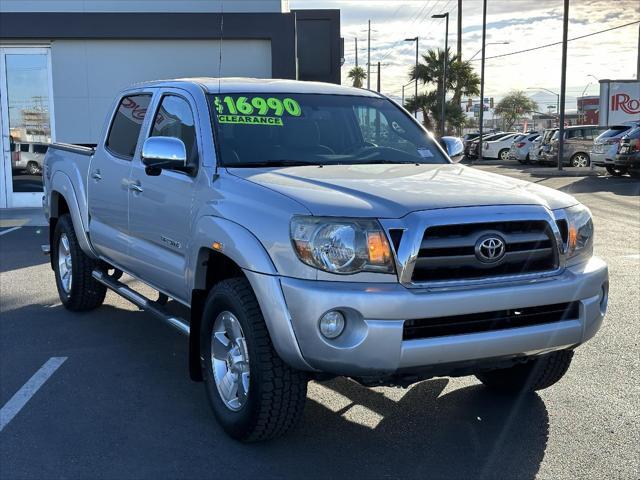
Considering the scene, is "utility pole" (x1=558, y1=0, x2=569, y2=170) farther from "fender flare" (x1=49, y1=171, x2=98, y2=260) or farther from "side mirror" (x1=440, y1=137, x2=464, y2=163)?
"fender flare" (x1=49, y1=171, x2=98, y2=260)

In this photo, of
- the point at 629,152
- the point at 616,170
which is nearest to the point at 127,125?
the point at 629,152

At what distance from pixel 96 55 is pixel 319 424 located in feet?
A: 41.7

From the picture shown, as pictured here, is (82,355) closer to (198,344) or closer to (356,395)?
(198,344)

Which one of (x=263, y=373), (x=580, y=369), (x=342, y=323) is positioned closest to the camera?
(x=342, y=323)

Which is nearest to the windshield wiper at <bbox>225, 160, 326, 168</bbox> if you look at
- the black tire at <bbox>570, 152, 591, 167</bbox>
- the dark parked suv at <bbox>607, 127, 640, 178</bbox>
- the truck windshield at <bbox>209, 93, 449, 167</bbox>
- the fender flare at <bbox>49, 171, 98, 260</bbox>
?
the truck windshield at <bbox>209, 93, 449, 167</bbox>

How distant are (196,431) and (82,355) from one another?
1.79m

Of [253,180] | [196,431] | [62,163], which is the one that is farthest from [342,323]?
[62,163]

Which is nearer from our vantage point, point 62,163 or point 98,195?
point 98,195

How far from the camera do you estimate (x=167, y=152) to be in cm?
428

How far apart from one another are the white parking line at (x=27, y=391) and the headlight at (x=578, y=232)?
3.34m

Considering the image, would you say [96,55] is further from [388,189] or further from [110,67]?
[388,189]

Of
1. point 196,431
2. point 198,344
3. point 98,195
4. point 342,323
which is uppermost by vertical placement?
point 98,195

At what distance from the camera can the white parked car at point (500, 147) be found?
A: 37.9 metres

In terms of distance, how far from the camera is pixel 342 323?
3.29 metres
